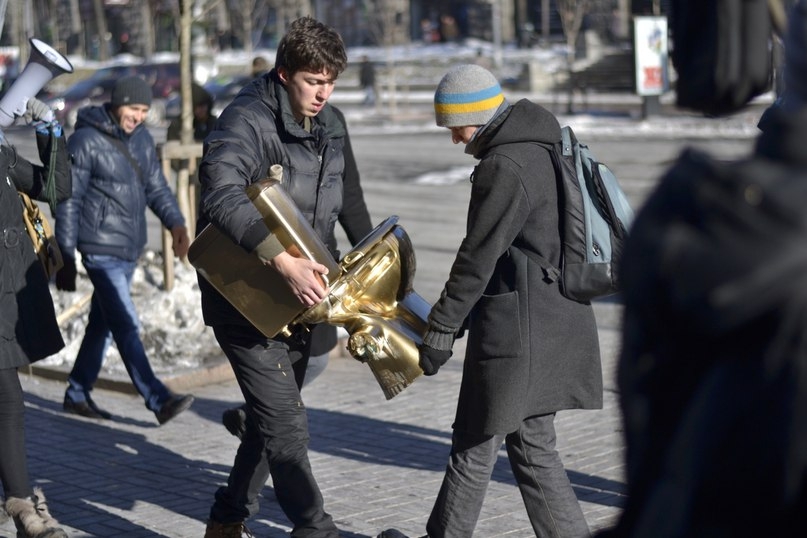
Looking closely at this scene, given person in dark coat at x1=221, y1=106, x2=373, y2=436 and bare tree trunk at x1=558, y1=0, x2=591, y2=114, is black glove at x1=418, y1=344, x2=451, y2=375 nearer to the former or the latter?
person in dark coat at x1=221, y1=106, x2=373, y2=436

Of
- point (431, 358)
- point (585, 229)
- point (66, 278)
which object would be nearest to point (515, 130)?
point (585, 229)

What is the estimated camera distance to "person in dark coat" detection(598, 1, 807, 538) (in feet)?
4.75

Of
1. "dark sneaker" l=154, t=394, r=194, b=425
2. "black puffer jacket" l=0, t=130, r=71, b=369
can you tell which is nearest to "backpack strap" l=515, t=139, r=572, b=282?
"black puffer jacket" l=0, t=130, r=71, b=369

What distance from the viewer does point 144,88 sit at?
725cm

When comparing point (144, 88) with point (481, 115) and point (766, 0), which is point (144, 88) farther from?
point (766, 0)

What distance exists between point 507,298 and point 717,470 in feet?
9.23

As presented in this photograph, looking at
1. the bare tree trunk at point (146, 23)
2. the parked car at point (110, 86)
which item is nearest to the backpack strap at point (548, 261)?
the parked car at point (110, 86)

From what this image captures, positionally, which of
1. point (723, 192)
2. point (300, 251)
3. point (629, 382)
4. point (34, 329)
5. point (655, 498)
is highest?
point (723, 192)

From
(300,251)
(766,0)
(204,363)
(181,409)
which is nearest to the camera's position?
(766,0)

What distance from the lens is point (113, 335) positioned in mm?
7152

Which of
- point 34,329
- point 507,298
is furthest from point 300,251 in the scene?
point 34,329

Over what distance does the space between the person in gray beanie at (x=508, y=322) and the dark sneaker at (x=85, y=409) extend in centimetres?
324

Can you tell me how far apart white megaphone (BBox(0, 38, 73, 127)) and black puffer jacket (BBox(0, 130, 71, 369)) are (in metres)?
0.23

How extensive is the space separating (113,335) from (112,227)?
0.60m
